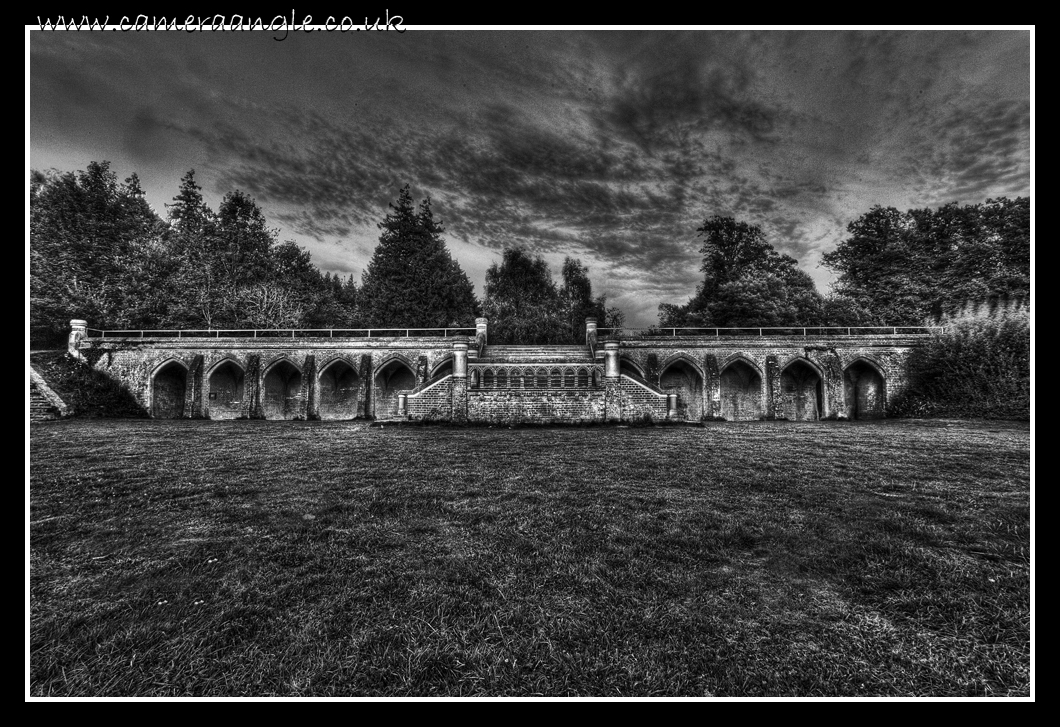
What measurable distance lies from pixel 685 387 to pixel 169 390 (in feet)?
95.9

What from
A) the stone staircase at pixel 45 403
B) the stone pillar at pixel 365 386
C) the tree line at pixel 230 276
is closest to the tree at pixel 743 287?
the tree line at pixel 230 276

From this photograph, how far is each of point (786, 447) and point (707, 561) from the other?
26.7ft

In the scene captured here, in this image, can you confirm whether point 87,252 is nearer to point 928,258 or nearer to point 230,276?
point 230,276

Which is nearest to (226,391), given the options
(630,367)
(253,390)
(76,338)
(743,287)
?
(253,390)

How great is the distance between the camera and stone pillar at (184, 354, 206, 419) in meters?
21.3

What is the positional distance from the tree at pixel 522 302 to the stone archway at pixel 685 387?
446 inches

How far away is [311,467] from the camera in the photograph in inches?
292

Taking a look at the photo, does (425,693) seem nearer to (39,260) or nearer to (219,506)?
(219,506)

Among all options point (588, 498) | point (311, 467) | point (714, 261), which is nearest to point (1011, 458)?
point (588, 498)

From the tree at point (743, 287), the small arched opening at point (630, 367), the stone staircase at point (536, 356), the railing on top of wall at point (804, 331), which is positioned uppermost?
the tree at point (743, 287)

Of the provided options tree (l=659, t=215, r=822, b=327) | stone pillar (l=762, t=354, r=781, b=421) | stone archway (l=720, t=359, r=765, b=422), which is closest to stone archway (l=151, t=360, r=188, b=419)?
stone archway (l=720, t=359, r=765, b=422)

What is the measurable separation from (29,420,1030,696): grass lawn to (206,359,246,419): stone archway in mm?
18739

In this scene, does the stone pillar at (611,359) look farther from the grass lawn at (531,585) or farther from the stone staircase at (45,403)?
the stone staircase at (45,403)

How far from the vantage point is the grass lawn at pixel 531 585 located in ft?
6.84
